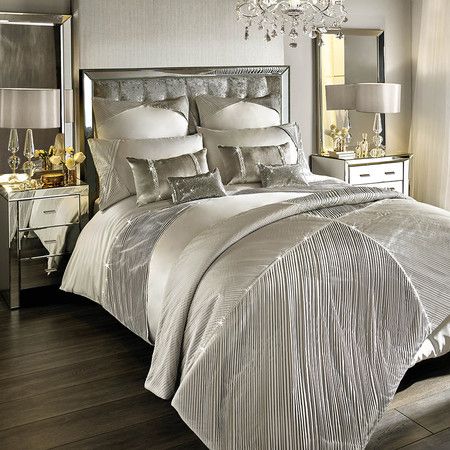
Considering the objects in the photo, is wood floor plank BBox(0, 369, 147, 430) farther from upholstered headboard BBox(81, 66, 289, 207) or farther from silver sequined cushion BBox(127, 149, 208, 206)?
upholstered headboard BBox(81, 66, 289, 207)

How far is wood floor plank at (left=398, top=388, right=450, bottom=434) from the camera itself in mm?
2830

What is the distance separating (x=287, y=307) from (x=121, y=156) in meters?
2.04

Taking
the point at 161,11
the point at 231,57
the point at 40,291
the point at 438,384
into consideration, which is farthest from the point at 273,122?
the point at 438,384

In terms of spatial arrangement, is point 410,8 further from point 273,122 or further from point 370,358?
point 370,358

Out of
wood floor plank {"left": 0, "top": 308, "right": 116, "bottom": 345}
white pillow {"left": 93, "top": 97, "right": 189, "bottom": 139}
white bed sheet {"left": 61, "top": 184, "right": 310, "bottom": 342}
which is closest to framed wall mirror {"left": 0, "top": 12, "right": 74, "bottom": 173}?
white pillow {"left": 93, "top": 97, "right": 189, "bottom": 139}

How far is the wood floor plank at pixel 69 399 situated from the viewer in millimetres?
2936

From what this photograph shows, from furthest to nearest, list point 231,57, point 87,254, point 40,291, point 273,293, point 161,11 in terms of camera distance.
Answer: point 231,57, point 161,11, point 40,291, point 87,254, point 273,293

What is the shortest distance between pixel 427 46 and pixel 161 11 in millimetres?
2607

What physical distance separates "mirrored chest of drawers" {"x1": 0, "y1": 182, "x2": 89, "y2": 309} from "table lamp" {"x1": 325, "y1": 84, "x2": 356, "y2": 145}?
7.79ft

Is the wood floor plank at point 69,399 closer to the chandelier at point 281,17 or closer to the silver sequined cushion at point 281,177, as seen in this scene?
the silver sequined cushion at point 281,177

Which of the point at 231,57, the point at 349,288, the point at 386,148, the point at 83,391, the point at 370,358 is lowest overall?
the point at 83,391

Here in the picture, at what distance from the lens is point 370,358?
2.83 metres

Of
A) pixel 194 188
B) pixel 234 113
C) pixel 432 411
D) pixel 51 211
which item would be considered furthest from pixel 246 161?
pixel 432 411

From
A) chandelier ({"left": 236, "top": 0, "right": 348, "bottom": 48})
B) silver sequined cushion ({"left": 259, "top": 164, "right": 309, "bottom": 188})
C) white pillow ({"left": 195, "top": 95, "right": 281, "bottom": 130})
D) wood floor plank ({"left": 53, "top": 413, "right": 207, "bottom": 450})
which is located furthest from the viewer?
chandelier ({"left": 236, "top": 0, "right": 348, "bottom": 48})
